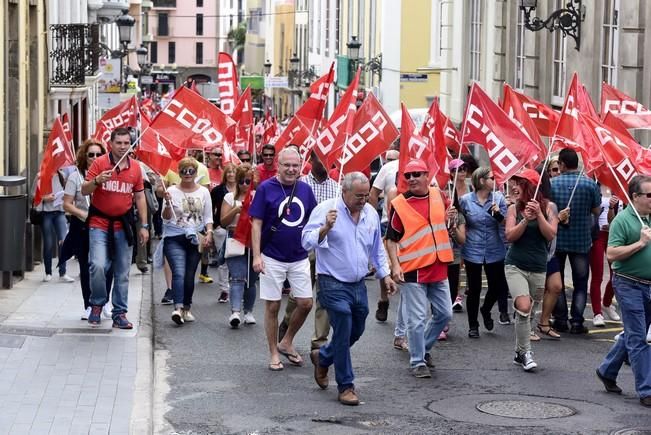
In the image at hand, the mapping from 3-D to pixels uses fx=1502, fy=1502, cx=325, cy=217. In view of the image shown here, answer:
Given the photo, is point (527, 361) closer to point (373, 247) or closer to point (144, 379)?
point (373, 247)

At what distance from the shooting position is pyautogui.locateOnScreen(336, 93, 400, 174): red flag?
14375 mm

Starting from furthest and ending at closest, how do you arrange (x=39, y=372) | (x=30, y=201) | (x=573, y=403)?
1. (x=30, y=201)
2. (x=39, y=372)
3. (x=573, y=403)

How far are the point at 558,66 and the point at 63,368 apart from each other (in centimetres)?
1683

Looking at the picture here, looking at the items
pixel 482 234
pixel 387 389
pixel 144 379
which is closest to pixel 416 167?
pixel 387 389

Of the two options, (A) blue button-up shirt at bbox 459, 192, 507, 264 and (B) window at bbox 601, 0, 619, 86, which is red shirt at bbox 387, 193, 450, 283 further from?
(B) window at bbox 601, 0, 619, 86

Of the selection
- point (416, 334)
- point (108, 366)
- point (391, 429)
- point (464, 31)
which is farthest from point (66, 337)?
point (464, 31)

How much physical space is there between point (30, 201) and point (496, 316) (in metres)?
6.99

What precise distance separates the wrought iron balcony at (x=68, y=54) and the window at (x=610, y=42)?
30.1 feet

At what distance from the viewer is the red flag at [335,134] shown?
14219 millimetres

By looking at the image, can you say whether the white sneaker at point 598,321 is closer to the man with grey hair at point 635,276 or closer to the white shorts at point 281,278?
the white shorts at point 281,278

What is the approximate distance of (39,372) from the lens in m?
11.0

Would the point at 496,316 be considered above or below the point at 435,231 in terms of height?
below

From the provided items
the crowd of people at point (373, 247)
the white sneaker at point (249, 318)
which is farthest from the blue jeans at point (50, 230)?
the white sneaker at point (249, 318)

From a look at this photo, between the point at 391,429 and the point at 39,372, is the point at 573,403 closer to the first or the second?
the point at 391,429
